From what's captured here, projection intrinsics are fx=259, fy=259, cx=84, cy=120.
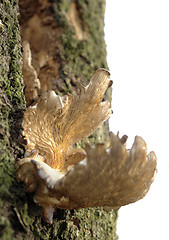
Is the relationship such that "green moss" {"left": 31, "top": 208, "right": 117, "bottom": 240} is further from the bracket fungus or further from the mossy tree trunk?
the bracket fungus

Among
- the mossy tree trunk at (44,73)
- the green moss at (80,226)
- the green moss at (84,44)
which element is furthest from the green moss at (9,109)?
the green moss at (84,44)

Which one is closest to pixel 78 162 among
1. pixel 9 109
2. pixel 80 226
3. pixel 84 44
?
pixel 9 109

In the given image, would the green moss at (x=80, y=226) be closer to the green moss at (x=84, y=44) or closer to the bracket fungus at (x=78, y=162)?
the bracket fungus at (x=78, y=162)

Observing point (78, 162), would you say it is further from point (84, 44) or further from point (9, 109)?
point (84, 44)

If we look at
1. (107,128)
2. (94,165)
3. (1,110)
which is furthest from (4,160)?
(107,128)

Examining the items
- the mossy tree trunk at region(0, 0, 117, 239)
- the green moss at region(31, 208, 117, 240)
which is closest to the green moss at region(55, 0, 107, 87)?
the mossy tree trunk at region(0, 0, 117, 239)
